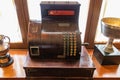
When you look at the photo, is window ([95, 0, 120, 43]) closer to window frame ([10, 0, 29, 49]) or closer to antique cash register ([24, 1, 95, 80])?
antique cash register ([24, 1, 95, 80])

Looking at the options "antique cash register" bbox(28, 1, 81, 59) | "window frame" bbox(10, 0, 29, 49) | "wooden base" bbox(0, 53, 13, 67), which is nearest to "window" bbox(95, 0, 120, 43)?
"antique cash register" bbox(28, 1, 81, 59)

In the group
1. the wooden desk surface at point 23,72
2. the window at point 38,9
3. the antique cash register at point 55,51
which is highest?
the window at point 38,9

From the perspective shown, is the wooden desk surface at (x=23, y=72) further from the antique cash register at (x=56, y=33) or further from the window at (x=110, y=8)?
the window at (x=110, y=8)

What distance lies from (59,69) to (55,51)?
5.1 inches

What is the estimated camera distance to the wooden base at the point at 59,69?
946 millimetres

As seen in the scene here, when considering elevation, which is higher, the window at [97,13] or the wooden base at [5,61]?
the window at [97,13]

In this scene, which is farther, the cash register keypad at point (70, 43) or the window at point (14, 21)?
the window at point (14, 21)

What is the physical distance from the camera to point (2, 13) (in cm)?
122

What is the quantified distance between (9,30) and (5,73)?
438mm

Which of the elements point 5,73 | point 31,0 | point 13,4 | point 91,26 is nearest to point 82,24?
point 91,26

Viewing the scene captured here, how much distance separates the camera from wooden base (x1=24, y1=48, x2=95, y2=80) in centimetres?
95

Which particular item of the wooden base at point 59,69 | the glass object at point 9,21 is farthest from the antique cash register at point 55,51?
the glass object at point 9,21

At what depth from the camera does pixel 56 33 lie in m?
1.00

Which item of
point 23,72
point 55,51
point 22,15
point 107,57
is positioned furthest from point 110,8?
point 23,72
